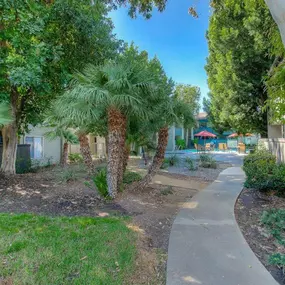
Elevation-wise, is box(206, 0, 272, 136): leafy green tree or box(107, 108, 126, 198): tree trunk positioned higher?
box(206, 0, 272, 136): leafy green tree

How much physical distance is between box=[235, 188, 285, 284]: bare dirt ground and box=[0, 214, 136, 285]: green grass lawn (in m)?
2.03

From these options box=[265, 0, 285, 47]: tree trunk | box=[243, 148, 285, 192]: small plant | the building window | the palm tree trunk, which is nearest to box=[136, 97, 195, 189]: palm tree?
box=[243, 148, 285, 192]: small plant

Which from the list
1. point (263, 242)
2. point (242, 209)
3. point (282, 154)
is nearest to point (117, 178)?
point (242, 209)

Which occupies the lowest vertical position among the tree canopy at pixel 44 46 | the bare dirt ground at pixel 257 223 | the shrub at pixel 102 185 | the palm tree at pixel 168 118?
the bare dirt ground at pixel 257 223

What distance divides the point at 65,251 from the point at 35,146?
456 inches

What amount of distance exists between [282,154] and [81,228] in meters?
9.42

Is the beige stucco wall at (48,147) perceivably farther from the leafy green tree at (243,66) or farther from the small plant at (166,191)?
the leafy green tree at (243,66)

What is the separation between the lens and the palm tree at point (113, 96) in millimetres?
5594

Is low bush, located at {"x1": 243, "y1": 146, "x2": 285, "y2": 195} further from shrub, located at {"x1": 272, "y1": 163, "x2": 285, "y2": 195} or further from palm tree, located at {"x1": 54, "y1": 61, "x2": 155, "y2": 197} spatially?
palm tree, located at {"x1": 54, "y1": 61, "x2": 155, "y2": 197}

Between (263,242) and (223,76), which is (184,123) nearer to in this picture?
(263,242)

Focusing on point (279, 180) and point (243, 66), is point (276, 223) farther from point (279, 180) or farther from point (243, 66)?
point (243, 66)

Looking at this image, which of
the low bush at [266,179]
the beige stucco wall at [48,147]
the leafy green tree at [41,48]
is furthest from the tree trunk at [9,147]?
the low bush at [266,179]

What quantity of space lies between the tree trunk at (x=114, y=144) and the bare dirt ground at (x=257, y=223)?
10.9ft

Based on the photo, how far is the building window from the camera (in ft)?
44.1
